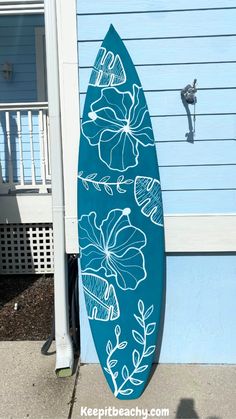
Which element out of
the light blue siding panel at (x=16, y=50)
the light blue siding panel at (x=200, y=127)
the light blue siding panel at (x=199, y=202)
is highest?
the light blue siding panel at (x=16, y=50)

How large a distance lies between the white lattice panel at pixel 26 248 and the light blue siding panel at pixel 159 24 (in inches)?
103

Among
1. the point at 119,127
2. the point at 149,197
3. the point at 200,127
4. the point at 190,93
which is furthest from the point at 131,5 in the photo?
the point at 149,197

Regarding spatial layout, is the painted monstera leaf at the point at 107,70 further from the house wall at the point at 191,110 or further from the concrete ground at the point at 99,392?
the concrete ground at the point at 99,392

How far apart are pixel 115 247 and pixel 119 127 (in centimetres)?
83

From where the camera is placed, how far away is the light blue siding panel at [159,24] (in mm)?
3078

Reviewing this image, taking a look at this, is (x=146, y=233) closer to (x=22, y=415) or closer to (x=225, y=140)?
(x=225, y=140)

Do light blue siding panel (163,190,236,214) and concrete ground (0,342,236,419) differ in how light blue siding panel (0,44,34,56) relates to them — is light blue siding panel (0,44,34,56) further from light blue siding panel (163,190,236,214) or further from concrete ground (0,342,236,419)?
concrete ground (0,342,236,419)

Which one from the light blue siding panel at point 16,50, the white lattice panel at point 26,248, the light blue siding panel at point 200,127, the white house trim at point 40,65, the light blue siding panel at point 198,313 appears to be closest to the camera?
the light blue siding panel at point 200,127

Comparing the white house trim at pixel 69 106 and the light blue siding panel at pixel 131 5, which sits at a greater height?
the light blue siding panel at pixel 131 5

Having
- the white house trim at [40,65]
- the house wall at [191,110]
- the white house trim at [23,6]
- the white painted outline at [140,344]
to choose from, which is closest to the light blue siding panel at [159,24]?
the house wall at [191,110]

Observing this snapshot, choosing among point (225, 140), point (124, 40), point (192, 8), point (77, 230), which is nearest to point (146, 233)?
point (77, 230)

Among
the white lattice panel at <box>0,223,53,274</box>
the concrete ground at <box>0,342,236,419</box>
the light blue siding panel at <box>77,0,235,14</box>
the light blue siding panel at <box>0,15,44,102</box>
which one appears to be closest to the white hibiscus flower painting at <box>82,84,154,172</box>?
the light blue siding panel at <box>77,0,235,14</box>

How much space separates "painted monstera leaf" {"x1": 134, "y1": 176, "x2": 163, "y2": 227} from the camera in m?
3.17

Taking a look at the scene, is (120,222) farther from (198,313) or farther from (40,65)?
(40,65)
